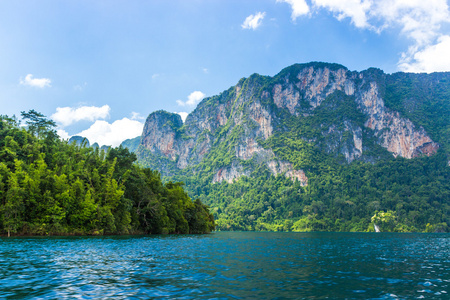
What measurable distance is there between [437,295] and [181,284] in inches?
455

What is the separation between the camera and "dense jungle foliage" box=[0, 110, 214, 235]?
2120 inches

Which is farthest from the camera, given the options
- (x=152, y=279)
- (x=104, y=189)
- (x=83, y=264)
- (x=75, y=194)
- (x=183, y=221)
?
(x=183, y=221)

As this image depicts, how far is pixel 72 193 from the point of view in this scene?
58750 mm

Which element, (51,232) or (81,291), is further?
(51,232)

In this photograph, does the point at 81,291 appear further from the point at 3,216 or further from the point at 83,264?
the point at 3,216

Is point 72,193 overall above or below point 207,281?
above

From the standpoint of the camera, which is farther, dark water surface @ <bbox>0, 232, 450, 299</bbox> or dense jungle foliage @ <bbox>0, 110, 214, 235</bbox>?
dense jungle foliage @ <bbox>0, 110, 214, 235</bbox>

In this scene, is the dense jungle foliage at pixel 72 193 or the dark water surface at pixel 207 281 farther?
the dense jungle foliage at pixel 72 193

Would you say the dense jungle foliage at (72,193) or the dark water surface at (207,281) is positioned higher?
the dense jungle foliage at (72,193)

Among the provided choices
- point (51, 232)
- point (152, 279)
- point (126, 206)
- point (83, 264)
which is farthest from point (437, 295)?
point (126, 206)

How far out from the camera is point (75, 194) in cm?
5994

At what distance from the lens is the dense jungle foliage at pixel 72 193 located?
53844mm

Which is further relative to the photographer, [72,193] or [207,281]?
[72,193]

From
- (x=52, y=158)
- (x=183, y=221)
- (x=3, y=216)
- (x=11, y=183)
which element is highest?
(x=52, y=158)
